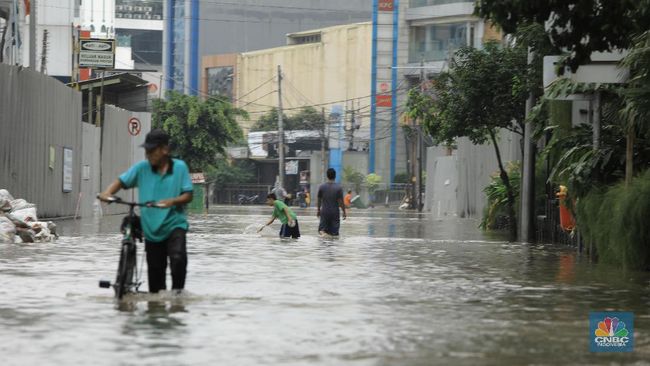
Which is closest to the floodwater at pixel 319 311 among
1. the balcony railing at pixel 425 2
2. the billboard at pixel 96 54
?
the billboard at pixel 96 54

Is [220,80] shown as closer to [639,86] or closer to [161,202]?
[639,86]

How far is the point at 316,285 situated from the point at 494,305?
275 centimetres

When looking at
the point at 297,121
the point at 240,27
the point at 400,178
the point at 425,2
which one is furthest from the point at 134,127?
the point at 240,27

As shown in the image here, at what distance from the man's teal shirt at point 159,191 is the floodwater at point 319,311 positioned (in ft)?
2.23

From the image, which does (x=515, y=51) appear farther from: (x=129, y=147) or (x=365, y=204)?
(x=365, y=204)

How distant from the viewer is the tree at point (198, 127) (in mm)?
74000

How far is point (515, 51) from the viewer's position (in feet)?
107

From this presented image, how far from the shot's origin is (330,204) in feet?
93.9

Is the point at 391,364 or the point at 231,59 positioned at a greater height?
the point at 231,59

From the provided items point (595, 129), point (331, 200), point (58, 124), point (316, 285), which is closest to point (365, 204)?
point (58, 124)

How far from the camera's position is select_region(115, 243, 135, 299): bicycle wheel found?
12.4 m

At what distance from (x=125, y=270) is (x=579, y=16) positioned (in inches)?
210

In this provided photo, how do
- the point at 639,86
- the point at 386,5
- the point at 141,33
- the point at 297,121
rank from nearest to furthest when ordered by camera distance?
1. the point at 639,86
2. the point at 386,5
3. the point at 297,121
4. the point at 141,33

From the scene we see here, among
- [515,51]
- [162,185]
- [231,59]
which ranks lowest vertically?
[162,185]
